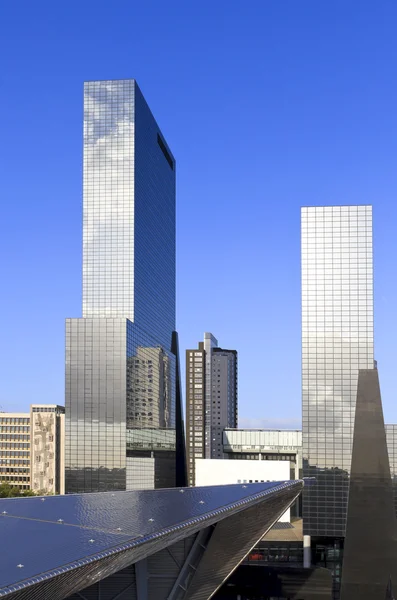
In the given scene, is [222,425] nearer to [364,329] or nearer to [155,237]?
[155,237]

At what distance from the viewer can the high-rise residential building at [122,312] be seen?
98.3 m

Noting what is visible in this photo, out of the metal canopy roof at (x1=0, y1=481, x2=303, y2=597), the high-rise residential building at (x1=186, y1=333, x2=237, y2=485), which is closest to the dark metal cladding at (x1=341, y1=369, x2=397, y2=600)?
the metal canopy roof at (x1=0, y1=481, x2=303, y2=597)

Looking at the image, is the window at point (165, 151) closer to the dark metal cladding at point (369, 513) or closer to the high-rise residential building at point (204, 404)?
the high-rise residential building at point (204, 404)

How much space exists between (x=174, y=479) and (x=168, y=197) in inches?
1771

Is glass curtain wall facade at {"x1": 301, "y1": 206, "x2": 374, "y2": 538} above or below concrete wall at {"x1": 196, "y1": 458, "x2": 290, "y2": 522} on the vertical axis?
above

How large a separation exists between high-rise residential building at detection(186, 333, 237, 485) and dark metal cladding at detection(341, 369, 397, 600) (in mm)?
103456

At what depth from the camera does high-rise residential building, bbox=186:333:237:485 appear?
176 meters

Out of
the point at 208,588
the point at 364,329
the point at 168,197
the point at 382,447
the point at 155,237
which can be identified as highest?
the point at 168,197

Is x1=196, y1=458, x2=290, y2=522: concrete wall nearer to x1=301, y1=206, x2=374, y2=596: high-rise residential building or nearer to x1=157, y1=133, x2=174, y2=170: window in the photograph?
x1=301, y1=206, x2=374, y2=596: high-rise residential building

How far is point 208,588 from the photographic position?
35.9 metres

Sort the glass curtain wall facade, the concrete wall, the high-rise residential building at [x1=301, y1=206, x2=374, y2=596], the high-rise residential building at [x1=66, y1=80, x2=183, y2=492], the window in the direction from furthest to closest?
the window, the high-rise residential building at [x1=66, y1=80, x2=183, y2=492], the concrete wall, the glass curtain wall facade, the high-rise residential building at [x1=301, y1=206, x2=374, y2=596]

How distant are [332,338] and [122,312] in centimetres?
3626

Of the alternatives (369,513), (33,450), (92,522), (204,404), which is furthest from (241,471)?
(204,404)

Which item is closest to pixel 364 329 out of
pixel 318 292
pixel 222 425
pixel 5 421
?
pixel 318 292
